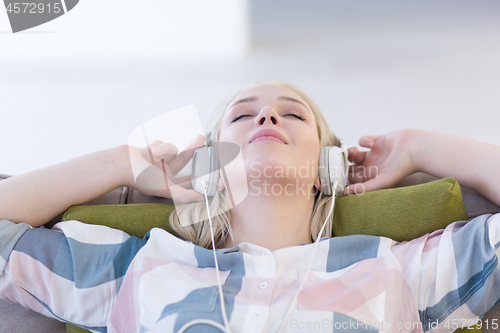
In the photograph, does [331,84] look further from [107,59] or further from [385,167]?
[107,59]

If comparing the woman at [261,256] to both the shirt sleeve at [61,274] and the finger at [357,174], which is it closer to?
the shirt sleeve at [61,274]

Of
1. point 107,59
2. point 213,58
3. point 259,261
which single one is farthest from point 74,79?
point 259,261

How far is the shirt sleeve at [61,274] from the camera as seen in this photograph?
3.17 ft

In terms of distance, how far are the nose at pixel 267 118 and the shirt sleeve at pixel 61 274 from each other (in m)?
0.55

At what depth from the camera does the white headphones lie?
115 cm

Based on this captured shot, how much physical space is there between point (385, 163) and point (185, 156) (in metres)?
0.71

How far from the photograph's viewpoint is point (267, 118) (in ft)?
3.76

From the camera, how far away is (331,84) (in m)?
2.45

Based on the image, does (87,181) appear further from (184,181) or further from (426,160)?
(426,160)

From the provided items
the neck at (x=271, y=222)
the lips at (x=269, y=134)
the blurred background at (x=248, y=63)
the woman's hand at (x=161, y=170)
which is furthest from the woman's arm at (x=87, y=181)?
the blurred background at (x=248, y=63)

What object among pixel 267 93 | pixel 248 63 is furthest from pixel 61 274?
pixel 248 63

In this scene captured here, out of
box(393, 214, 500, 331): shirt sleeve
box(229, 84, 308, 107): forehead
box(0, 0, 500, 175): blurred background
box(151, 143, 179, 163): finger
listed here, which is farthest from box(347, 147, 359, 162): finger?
box(0, 0, 500, 175): blurred background

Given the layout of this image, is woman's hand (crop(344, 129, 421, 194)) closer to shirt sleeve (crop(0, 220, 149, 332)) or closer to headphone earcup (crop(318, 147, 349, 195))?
headphone earcup (crop(318, 147, 349, 195))

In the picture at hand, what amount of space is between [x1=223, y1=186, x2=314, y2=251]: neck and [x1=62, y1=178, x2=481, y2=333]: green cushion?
0.45 feet
